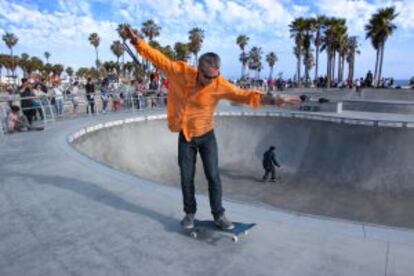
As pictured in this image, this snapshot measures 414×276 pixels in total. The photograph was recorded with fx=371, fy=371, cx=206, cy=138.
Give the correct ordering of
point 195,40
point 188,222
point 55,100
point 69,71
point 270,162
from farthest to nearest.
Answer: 1. point 69,71
2. point 195,40
3. point 55,100
4. point 270,162
5. point 188,222

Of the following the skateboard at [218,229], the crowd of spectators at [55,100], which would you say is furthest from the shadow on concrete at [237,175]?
the skateboard at [218,229]

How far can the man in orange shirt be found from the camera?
12.6 ft

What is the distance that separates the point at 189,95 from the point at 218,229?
1483mm

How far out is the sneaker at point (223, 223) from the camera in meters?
3.99

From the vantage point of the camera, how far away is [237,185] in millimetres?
14320

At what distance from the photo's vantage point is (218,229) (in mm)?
4035

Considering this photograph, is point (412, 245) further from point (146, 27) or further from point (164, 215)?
point (146, 27)

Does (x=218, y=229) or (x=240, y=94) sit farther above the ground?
(x=240, y=94)

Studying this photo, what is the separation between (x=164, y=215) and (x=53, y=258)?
58.3 inches

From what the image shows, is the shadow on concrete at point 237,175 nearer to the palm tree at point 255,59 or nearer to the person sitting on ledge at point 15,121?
the person sitting on ledge at point 15,121

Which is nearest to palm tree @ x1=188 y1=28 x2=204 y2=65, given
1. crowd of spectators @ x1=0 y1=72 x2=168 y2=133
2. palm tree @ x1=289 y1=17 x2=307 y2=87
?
palm tree @ x1=289 y1=17 x2=307 y2=87

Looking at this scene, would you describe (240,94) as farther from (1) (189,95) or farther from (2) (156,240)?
(2) (156,240)

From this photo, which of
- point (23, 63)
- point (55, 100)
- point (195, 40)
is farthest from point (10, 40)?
point (55, 100)

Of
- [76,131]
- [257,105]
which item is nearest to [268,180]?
[76,131]
